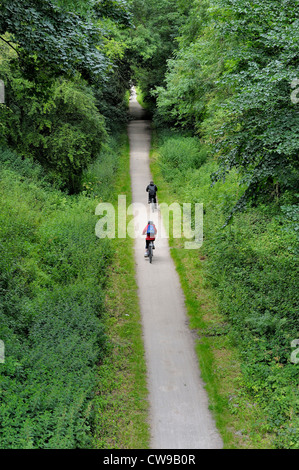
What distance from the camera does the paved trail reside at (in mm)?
7762

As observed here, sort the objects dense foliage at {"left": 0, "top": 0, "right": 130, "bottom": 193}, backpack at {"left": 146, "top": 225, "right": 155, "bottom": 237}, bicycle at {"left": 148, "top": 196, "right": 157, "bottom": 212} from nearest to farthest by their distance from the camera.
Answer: dense foliage at {"left": 0, "top": 0, "right": 130, "bottom": 193} < backpack at {"left": 146, "top": 225, "right": 155, "bottom": 237} < bicycle at {"left": 148, "top": 196, "right": 157, "bottom": 212}

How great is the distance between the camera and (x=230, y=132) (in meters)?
10.8

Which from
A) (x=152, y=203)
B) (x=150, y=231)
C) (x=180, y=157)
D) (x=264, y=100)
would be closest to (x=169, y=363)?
(x=150, y=231)

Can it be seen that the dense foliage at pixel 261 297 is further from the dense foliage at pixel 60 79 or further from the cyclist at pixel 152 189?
the dense foliage at pixel 60 79

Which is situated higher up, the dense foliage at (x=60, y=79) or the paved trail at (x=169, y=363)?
the dense foliage at (x=60, y=79)

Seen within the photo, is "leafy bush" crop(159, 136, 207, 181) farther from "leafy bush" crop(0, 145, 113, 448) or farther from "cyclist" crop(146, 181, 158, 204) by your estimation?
"leafy bush" crop(0, 145, 113, 448)

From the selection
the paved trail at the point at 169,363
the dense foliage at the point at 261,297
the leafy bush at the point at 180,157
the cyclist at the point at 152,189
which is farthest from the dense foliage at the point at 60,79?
the dense foliage at the point at 261,297

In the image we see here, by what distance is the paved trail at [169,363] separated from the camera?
7.76 meters

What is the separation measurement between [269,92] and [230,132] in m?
2.19

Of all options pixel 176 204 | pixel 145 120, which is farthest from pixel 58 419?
pixel 145 120

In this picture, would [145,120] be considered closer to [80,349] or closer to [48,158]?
[48,158]

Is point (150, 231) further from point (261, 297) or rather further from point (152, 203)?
point (152, 203)

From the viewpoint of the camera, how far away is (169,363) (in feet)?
32.3

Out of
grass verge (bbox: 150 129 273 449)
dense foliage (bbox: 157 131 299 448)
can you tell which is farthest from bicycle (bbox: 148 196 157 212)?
grass verge (bbox: 150 129 273 449)
